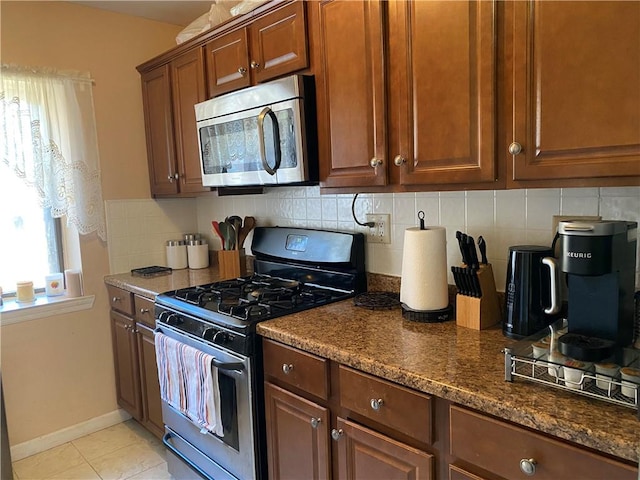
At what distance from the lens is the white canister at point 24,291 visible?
2.64 m

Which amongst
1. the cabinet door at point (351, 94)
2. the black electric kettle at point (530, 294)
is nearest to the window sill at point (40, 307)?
the cabinet door at point (351, 94)

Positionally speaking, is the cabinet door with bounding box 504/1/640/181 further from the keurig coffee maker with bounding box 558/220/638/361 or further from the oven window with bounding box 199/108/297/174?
the oven window with bounding box 199/108/297/174

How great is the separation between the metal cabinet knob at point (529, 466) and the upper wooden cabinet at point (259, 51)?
1.54 m

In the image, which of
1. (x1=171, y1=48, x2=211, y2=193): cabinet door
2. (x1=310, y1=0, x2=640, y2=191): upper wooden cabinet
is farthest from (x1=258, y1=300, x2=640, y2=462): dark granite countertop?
(x1=171, y1=48, x2=211, y2=193): cabinet door

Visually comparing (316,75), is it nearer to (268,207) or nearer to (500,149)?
(500,149)

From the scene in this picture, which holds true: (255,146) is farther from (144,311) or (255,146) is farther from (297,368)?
(144,311)

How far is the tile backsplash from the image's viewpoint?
152cm

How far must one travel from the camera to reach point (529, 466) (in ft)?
3.30

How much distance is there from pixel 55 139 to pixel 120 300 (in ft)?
3.22

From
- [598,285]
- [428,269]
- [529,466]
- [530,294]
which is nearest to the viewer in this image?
[529,466]

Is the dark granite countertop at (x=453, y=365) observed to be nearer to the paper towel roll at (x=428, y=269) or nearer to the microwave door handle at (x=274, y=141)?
the paper towel roll at (x=428, y=269)

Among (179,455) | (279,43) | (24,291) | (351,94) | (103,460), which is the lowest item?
(103,460)

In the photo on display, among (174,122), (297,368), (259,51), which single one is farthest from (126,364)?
(259,51)

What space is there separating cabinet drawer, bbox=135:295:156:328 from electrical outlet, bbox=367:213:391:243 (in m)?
1.21
